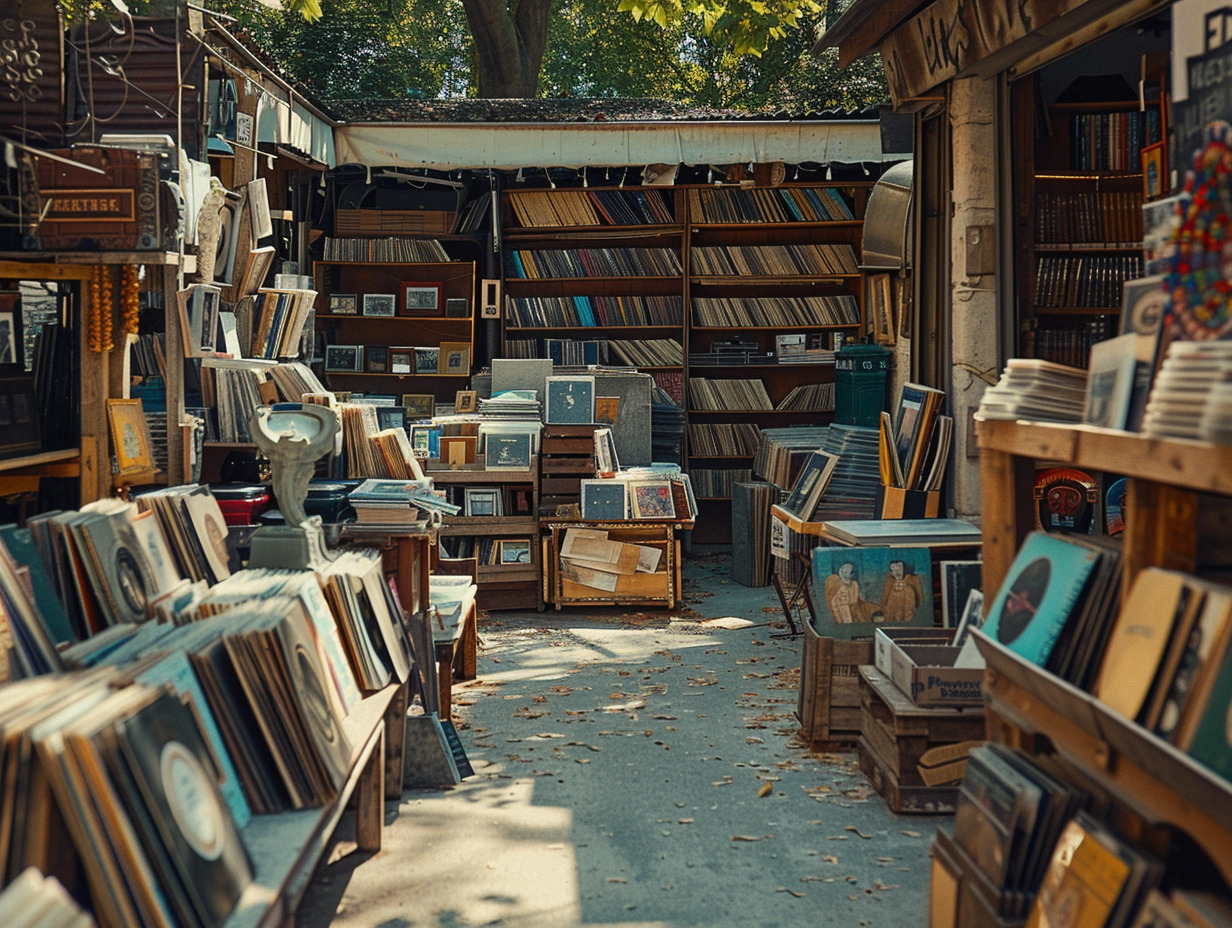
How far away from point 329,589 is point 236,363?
2.02 m

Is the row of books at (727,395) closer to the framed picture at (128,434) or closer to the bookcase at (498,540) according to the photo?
the bookcase at (498,540)

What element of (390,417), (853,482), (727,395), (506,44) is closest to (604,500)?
(390,417)

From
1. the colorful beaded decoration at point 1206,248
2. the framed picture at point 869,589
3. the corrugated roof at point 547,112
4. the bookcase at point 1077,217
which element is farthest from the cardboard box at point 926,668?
the corrugated roof at point 547,112

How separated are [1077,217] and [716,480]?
447 cm

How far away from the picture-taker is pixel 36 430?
371 centimetres

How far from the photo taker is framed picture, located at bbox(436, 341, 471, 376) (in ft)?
31.2

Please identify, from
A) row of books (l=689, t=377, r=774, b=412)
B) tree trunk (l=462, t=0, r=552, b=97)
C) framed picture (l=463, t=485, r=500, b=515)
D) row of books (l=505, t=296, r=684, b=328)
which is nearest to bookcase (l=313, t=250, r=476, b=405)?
row of books (l=505, t=296, r=684, b=328)

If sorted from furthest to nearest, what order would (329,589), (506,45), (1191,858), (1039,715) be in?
(506,45) < (329,589) < (1039,715) < (1191,858)

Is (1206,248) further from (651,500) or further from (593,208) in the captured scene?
(593,208)

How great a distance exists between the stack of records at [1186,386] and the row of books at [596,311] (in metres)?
7.67

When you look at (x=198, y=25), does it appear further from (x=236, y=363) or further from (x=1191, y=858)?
(x=1191, y=858)

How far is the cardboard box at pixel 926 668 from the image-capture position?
3848 mm

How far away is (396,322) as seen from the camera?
388 inches

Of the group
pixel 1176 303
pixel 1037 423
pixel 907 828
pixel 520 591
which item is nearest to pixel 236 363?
pixel 520 591
